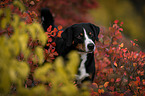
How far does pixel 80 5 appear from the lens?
10.8 meters

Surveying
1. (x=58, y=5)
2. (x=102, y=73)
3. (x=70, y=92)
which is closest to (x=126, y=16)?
(x=58, y=5)

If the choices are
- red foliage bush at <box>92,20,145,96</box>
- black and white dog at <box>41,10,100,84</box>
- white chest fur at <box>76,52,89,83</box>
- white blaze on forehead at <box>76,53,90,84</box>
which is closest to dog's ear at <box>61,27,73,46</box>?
black and white dog at <box>41,10,100,84</box>

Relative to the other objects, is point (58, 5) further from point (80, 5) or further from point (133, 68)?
point (133, 68)

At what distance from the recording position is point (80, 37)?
342 cm

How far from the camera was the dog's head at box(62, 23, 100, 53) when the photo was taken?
3.31 m

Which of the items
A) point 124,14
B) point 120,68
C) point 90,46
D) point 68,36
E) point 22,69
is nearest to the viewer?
point 22,69

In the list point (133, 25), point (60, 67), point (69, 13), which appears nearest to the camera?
point (60, 67)

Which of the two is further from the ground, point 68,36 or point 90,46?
point 68,36

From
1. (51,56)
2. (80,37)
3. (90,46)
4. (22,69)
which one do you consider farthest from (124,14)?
(22,69)

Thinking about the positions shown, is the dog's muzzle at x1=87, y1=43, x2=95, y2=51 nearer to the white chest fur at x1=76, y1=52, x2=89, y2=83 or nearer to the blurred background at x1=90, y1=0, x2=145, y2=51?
the white chest fur at x1=76, y1=52, x2=89, y2=83

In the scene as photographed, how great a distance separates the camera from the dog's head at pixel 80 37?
331cm

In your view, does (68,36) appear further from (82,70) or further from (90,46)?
(82,70)

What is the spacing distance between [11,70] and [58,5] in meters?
8.23

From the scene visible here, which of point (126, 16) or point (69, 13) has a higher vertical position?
point (126, 16)
